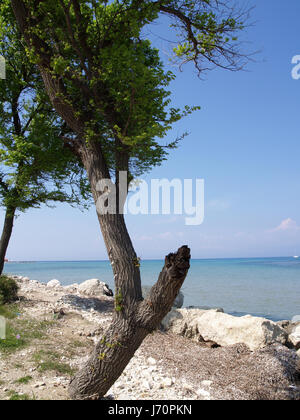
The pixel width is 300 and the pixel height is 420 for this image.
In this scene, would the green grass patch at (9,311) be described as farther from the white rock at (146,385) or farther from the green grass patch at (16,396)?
the white rock at (146,385)

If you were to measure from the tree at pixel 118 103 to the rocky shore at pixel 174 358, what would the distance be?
3.45ft

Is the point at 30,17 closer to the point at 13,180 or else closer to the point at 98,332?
the point at 13,180

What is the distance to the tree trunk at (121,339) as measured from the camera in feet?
14.7

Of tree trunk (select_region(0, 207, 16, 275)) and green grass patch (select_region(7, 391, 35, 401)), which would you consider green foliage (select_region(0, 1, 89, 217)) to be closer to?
tree trunk (select_region(0, 207, 16, 275))

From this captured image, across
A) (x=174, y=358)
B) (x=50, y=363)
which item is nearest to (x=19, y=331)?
(x=50, y=363)

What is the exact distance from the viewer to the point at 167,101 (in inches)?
232

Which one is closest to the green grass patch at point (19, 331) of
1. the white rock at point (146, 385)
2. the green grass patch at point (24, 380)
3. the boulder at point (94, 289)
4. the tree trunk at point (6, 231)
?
the green grass patch at point (24, 380)

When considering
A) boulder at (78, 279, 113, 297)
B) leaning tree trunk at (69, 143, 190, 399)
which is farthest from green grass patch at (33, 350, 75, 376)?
boulder at (78, 279, 113, 297)

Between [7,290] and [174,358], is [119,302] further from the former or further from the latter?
[7,290]

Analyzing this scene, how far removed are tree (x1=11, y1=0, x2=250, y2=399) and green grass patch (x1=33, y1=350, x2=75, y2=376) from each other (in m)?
1.09
